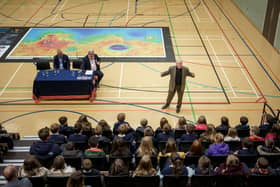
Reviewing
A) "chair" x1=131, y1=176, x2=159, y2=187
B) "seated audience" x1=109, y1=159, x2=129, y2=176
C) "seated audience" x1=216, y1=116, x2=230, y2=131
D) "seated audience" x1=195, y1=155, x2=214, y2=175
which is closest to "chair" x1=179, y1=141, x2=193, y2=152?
"seated audience" x1=216, y1=116, x2=230, y2=131

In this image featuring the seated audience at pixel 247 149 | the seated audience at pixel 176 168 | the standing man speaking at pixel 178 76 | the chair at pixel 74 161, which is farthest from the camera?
the standing man speaking at pixel 178 76

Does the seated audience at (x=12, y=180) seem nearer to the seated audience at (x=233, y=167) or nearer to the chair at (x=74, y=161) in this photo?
the chair at (x=74, y=161)

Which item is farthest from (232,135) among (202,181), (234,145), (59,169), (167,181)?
(59,169)

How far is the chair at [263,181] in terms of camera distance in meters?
5.52

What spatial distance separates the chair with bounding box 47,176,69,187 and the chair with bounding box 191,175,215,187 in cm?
201

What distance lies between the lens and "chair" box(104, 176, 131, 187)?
219 inches

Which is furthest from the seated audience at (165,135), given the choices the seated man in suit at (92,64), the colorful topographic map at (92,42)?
the colorful topographic map at (92,42)

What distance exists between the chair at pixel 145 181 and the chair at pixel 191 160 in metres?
0.91

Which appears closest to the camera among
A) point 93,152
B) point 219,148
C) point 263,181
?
point 263,181

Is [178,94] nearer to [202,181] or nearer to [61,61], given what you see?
[61,61]

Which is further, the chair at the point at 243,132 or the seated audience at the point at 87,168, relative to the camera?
the chair at the point at 243,132

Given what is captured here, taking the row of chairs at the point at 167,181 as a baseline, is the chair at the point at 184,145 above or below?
below

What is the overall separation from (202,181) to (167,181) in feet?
1.81

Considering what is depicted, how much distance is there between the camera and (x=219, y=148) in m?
6.61
